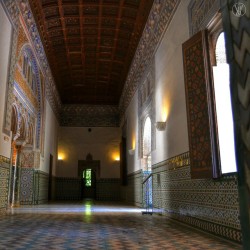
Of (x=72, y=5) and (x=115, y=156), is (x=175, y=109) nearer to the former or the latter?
(x=72, y=5)

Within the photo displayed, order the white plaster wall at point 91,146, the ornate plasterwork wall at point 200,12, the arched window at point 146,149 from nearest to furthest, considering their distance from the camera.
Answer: the ornate plasterwork wall at point 200,12
the arched window at point 146,149
the white plaster wall at point 91,146

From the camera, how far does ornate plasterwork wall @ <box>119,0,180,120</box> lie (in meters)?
5.83

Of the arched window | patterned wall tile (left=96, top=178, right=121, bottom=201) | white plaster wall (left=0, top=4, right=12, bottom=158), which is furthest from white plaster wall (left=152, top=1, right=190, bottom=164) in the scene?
patterned wall tile (left=96, top=178, right=121, bottom=201)

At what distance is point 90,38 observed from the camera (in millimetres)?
8461

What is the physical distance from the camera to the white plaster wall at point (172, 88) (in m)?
4.85

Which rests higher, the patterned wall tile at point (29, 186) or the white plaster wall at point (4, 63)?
the white plaster wall at point (4, 63)

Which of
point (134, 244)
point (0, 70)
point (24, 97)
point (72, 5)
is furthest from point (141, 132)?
point (134, 244)

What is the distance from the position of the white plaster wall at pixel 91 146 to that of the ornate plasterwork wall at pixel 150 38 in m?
3.93

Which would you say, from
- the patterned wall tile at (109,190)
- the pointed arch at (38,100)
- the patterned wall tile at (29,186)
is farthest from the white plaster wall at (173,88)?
the patterned wall tile at (109,190)

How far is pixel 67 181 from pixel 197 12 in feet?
36.4

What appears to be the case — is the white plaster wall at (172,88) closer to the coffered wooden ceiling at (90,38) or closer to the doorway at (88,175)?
the coffered wooden ceiling at (90,38)

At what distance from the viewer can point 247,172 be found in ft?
2.75

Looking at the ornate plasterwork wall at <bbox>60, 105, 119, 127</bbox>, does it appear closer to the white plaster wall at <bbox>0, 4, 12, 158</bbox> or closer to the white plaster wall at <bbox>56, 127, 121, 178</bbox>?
the white plaster wall at <bbox>56, 127, 121, 178</bbox>

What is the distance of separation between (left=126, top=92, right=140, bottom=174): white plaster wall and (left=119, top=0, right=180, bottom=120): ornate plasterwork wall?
0.49m
